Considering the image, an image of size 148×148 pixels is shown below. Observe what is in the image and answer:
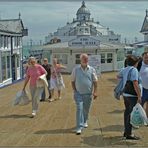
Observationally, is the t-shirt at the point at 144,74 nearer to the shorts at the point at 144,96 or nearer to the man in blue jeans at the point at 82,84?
the shorts at the point at 144,96

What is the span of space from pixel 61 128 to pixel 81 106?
86 centimetres

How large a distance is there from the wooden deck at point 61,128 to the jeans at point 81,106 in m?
0.24

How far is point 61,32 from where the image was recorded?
366ft

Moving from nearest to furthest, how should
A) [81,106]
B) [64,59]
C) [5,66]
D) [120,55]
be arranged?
[81,106] → [5,66] → [64,59] → [120,55]

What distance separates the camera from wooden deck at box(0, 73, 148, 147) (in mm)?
7355

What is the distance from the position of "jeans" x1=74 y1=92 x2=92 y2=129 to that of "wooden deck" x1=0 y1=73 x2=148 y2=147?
24 cm

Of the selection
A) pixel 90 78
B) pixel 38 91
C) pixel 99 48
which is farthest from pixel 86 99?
pixel 99 48

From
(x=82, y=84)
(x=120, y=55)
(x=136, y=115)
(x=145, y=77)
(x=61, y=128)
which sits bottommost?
(x=61, y=128)

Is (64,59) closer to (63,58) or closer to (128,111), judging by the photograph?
(63,58)

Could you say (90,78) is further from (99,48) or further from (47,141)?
(99,48)

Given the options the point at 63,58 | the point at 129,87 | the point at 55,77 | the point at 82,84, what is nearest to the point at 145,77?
the point at 129,87

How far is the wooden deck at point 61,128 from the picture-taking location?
7.36m

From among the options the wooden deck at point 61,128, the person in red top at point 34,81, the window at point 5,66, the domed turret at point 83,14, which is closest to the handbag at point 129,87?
the wooden deck at point 61,128

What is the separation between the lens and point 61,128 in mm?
8672
